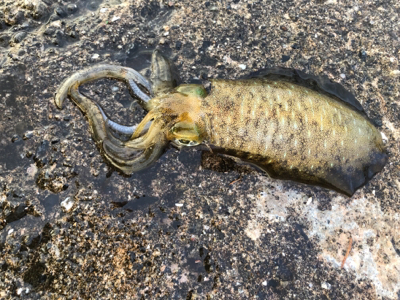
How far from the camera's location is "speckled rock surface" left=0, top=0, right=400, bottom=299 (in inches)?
116

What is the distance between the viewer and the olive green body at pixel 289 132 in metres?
3.16

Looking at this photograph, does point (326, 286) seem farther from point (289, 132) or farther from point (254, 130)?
point (254, 130)

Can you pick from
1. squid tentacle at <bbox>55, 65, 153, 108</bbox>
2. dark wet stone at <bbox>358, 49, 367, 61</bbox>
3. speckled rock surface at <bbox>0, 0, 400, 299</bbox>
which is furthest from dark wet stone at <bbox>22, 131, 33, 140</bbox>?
dark wet stone at <bbox>358, 49, 367, 61</bbox>

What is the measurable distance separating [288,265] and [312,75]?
2244 millimetres

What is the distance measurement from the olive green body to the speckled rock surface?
218mm

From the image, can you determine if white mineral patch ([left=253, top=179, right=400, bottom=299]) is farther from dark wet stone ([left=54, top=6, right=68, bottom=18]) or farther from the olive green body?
dark wet stone ([left=54, top=6, right=68, bottom=18])

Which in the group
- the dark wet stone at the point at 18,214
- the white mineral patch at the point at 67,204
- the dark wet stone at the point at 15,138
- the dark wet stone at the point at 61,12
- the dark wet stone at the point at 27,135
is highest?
the dark wet stone at the point at 61,12

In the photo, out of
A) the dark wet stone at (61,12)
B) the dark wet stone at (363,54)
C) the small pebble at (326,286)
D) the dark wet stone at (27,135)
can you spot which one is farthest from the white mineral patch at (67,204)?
the dark wet stone at (363,54)

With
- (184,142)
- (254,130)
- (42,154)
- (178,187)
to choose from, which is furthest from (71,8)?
(254,130)

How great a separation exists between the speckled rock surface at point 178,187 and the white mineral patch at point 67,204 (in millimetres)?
30

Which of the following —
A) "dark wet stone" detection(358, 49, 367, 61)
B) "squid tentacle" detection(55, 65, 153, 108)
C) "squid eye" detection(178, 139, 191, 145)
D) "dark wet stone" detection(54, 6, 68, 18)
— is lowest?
"squid eye" detection(178, 139, 191, 145)

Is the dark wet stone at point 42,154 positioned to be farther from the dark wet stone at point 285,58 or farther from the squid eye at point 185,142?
the dark wet stone at point 285,58

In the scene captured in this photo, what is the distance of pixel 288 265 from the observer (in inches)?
123

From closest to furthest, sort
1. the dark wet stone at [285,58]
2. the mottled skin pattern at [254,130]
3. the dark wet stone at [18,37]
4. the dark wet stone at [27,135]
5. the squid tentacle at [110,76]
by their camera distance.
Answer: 1. the mottled skin pattern at [254,130]
2. the dark wet stone at [27,135]
3. the squid tentacle at [110,76]
4. the dark wet stone at [18,37]
5. the dark wet stone at [285,58]
